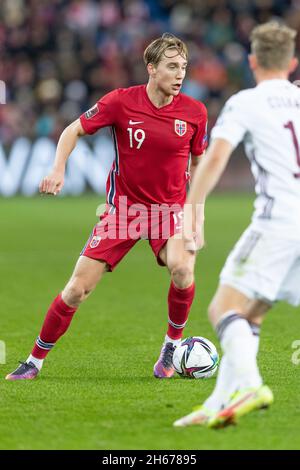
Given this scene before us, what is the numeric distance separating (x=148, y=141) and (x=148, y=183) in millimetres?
284

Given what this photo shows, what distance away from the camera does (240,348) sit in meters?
5.07

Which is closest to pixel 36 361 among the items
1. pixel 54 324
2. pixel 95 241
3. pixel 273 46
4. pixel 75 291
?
pixel 54 324

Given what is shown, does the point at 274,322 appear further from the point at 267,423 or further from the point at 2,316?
the point at 267,423

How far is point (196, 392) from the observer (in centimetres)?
638

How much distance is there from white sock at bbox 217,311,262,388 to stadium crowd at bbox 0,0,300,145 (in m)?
17.6

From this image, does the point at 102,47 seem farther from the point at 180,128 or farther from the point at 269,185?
the point at 269,185

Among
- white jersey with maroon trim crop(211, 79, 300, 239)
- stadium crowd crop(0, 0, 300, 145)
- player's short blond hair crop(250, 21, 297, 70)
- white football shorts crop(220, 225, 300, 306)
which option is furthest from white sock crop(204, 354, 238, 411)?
stadium crowd crop(0, 0, 300, 145)

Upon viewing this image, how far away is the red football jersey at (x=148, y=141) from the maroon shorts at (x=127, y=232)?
0.41 feet

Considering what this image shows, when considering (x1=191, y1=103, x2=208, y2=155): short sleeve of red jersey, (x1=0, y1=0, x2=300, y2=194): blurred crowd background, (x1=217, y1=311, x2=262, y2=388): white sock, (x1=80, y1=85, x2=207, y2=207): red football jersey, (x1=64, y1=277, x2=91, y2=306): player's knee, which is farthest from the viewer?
(x1=0, y1=0, x2=300, y2=194): blurred crowd background

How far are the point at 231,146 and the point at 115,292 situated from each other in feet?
20.9

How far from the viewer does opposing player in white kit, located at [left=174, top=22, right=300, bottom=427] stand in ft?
16.7

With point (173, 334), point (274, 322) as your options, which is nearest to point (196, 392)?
point (173, 334)

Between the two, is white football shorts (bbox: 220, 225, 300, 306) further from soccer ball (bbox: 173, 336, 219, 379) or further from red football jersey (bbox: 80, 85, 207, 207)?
red football jersey (bbox: 80, 85, 207, 207)

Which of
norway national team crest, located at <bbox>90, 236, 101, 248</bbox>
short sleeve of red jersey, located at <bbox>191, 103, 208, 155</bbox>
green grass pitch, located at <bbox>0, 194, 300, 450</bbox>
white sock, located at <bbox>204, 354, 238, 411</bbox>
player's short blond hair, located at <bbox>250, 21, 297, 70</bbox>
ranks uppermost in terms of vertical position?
player's short blond hair, located at <bbox>250, 21, 297, 70</bbox>
